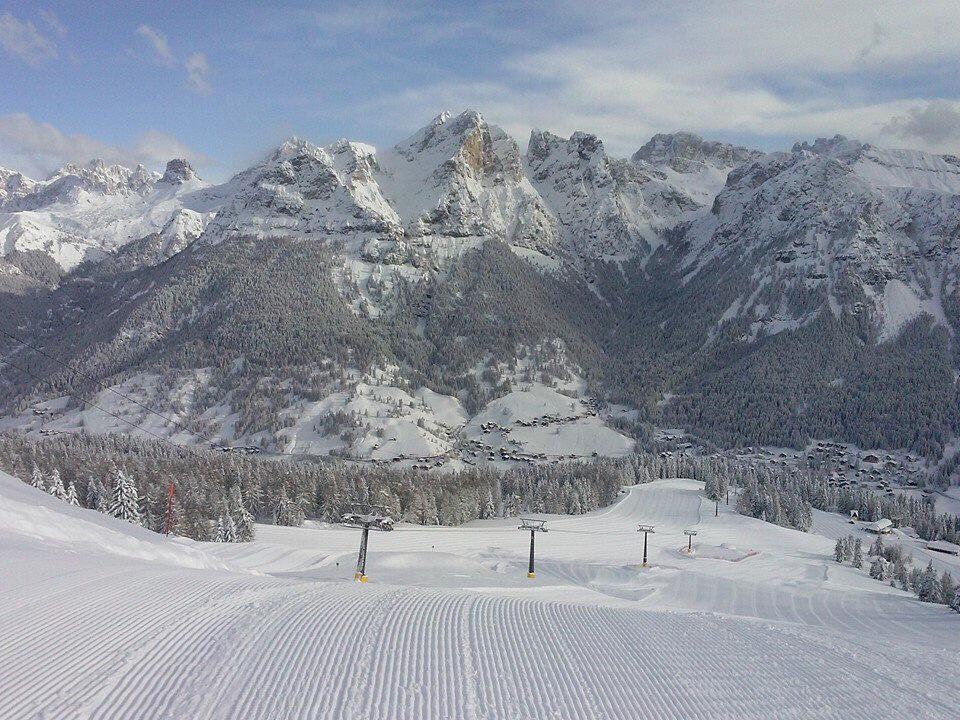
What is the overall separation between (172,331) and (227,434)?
146 feet

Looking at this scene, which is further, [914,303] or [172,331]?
[914,303]

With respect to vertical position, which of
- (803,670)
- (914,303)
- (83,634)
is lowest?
(803,670)

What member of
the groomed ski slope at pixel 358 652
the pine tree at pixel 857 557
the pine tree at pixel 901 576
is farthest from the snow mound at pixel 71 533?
the pine tree at pixel 857 557

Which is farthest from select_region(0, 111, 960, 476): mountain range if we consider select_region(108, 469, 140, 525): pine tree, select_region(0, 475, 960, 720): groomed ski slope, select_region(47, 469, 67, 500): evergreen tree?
select_region(0, 475, 960, 720): groomed ski slope

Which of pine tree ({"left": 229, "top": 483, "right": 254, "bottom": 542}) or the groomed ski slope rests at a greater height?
the groomed ski slope

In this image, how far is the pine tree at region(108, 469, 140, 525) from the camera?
54031 mm

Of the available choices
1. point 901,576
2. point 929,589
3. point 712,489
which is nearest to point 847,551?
point 901,576

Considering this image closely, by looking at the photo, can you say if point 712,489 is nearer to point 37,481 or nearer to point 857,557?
point 857,557

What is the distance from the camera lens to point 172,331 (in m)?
151

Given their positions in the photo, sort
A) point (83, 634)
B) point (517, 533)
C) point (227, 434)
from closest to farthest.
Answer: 1. point (83, 634)
2. point (517, 533)
3. point (227, 434)

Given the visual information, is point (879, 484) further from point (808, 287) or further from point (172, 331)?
point (172, 331)

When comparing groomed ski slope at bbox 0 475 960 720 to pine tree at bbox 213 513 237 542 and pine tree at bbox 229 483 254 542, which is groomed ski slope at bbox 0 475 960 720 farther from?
pine tree at bbox 229 483 254 542

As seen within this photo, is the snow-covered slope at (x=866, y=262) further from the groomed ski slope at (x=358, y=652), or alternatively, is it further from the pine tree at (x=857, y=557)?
the groomed ski slope at (x=358, y=652)

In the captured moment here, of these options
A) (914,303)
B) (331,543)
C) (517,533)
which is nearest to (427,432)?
(517,533)
